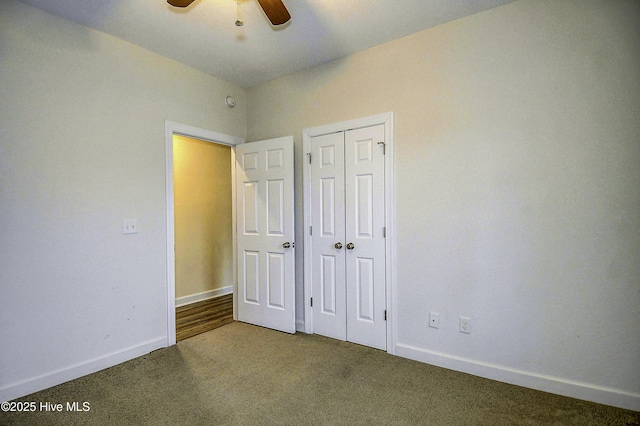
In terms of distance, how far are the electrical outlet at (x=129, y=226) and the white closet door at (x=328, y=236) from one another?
1617mm

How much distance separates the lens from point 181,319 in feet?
12.3

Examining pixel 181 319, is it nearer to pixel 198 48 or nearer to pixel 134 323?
pixel 134 323

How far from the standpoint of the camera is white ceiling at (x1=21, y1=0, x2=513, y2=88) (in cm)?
227

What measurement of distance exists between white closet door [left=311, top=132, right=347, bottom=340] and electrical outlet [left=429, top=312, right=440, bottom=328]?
0.79 metres

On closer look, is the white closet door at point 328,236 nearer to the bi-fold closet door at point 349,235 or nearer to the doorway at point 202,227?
the bi-fold closet door at point 349,235

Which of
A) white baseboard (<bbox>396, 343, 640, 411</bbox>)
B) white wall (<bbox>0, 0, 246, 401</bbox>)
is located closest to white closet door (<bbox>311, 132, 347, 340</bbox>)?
white baseboard (<bbox>396, 343, 640, 411</bbox>)

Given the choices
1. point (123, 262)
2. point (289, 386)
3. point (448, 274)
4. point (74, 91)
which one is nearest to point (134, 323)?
point (123, 262)

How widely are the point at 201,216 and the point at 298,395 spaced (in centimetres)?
332

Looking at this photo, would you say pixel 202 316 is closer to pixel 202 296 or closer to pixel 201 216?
pixel 202 296

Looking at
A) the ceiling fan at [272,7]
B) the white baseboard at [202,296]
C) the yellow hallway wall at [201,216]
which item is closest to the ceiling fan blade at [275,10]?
the ceiling fan at [272,7]

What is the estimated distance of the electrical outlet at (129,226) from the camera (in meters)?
2.70

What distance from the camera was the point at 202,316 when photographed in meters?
3.86

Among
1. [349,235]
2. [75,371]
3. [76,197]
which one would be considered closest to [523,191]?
[349,235]

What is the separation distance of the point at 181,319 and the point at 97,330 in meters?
1.29
